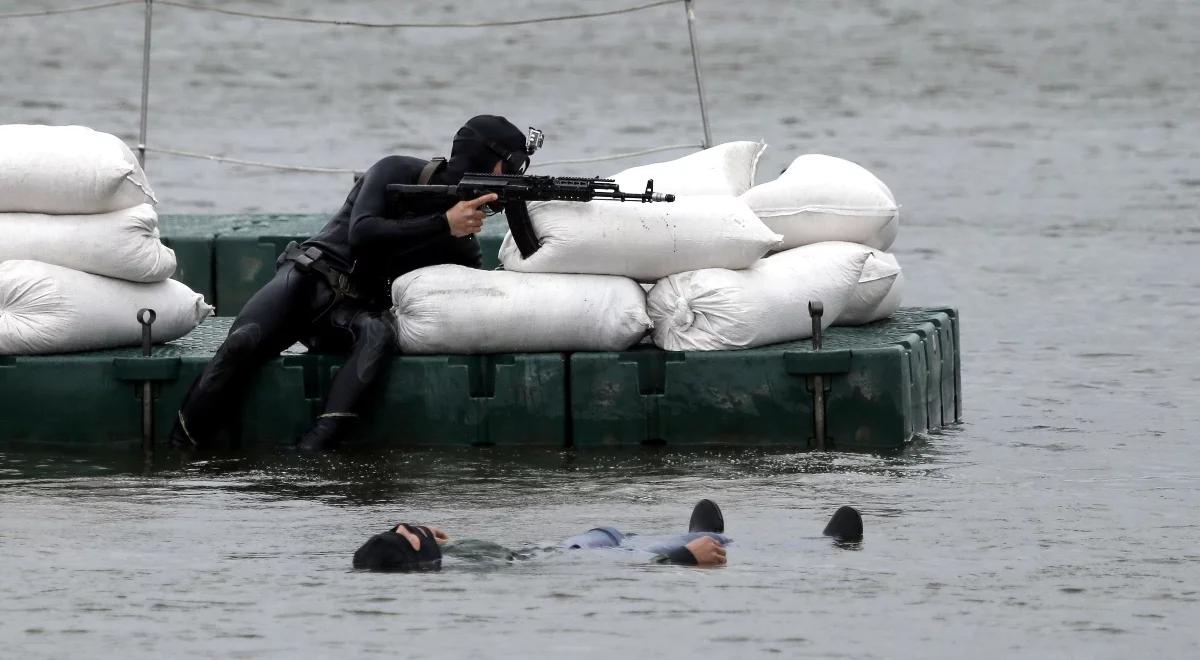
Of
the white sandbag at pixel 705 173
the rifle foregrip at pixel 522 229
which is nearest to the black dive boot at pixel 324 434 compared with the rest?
the rifle foregrip at pixel 522 229

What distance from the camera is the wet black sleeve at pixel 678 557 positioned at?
24.5 ft

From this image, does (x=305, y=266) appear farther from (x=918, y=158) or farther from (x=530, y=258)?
(x=918, y=158)

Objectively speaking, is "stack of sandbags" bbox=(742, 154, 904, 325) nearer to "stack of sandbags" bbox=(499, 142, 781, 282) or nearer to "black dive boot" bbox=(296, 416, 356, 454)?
"stack of sandbags" bbox=(499, 142, 781, 282)

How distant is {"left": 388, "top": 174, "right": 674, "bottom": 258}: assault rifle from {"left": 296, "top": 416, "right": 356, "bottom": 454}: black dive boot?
1022 mm

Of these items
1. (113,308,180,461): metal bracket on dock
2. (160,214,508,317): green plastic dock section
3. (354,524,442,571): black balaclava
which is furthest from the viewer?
(160,214,508,317): green plastic dock section

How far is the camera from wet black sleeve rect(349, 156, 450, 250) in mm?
9523

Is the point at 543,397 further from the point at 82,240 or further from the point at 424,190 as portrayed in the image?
the point at 82,240

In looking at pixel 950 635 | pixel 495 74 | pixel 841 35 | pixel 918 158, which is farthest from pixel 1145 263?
pixel 841 35

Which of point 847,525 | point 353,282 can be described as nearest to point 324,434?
point 353,282

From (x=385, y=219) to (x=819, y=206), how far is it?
76.8 inches

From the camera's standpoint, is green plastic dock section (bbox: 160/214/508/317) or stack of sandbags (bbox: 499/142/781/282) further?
green plastic dock section (bbox: 160/214/508/317)

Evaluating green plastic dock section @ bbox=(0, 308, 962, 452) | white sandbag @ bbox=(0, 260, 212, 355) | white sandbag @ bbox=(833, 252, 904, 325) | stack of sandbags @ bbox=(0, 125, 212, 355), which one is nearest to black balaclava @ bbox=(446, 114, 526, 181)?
green plastic dock section @ bbox=(0, 308, 962, 452)

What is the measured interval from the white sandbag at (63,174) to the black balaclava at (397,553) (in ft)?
9.70

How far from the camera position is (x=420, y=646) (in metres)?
6.49
